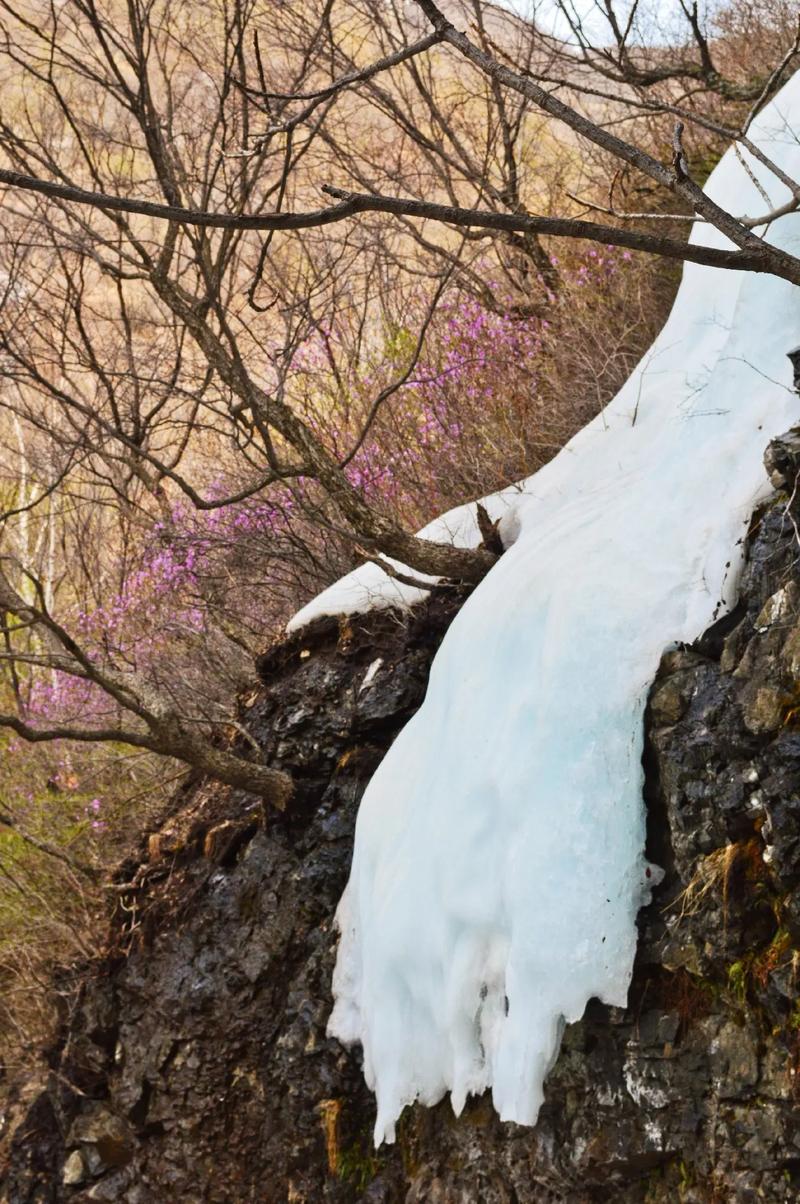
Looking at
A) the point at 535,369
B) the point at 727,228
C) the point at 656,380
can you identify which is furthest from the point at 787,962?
the point at 535,369

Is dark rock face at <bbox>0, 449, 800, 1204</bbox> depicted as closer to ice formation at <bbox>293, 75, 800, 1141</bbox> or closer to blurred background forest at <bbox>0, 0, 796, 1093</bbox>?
ice formation at <bbox>293, 75, 800, 1141</bbox>

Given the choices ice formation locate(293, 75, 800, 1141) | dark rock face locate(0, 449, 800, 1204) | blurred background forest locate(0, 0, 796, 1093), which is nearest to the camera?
dark rock face locate(0, 449, 800, 1204)

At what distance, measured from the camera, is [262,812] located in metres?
5.25

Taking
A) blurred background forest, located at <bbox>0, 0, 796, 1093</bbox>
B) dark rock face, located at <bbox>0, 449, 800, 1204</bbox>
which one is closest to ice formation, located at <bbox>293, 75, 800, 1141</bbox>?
dark rock face, located at <bbox>0, 449, 800, 1204</bbox>

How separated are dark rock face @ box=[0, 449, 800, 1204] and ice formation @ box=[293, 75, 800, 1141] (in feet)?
0.39

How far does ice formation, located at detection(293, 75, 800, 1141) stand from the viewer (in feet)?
10.7

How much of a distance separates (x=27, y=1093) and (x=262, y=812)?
7.78 feet

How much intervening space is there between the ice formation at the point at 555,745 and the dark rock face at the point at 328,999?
0.12 metres

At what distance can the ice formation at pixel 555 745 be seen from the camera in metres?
3.27

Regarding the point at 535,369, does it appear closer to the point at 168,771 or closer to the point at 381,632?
the point at 381,632

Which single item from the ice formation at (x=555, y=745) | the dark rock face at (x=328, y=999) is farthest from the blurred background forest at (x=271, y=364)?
the ice formation at (x=555, y=745)

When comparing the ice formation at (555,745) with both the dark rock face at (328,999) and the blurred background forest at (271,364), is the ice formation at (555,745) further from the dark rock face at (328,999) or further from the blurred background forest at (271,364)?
the blurred background forest at (271,364)

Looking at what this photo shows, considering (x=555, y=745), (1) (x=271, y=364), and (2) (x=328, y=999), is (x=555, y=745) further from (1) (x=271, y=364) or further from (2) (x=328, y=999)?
(1) (x=271, y=364)

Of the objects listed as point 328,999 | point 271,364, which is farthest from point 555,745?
point 271,364
